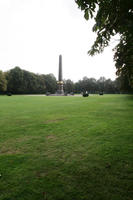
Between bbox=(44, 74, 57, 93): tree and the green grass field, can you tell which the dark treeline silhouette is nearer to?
bbox=(44, 74, 57, 93): tree

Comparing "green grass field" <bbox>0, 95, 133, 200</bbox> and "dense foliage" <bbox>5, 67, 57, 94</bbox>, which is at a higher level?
"dense foliage" <bbox>5, 67, 57, 94</bbox>

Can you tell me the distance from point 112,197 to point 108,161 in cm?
104

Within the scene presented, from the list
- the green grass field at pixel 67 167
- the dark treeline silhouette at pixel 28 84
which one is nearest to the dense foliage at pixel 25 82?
the dark treeline silhouette at pixel 28 84

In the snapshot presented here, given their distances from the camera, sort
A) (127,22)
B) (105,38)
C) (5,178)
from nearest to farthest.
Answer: (5,178) < (127,22) < (105,38)

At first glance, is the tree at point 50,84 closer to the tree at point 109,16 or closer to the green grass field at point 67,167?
the green grass field at point 67,167

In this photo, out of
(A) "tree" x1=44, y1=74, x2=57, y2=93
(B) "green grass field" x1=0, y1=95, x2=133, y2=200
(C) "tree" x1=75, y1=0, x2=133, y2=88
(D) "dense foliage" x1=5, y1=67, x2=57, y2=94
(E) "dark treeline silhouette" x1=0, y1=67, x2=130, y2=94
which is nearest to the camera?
(B) "green grass field" x1=0, y1=95, x2=133, y2=200

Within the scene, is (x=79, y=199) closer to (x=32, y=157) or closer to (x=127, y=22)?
(x=32, y=157)

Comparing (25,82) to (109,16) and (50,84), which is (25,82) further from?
(109,16)

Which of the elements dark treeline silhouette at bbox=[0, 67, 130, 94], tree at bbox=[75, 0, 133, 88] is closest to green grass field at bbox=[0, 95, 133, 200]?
tree at bbox=[75, 0, 133, 88]

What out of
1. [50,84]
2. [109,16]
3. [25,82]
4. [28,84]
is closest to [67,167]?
[109,16]

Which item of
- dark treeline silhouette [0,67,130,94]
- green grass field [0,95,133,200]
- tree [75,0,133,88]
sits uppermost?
dark treeline silhouette [0,67,130,94]

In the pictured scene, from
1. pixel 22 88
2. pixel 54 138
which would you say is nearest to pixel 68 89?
pixel 22 88

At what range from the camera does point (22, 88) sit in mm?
66188

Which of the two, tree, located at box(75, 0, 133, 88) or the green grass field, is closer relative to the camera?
the green grass field
